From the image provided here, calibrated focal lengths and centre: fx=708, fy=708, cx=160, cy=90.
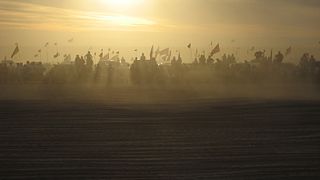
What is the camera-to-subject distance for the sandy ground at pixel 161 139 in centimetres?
1134

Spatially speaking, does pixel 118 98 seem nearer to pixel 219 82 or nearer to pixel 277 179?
pixel 219 82

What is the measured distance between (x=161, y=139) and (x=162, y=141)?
27 centimetres

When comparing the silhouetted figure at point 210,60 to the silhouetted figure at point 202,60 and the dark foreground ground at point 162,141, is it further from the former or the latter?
the dark foreground ground at point 162,141

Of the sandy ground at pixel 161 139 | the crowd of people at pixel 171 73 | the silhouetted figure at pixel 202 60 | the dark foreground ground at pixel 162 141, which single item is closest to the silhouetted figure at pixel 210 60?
the silhouetted figure at pixel 202 60

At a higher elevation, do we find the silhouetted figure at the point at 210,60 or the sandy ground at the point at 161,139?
the silhouetted figure at the point at 210,60

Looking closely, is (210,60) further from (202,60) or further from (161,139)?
(161,139)

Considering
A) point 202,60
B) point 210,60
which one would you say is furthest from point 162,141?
point 210,60

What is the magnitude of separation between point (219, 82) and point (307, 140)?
69.5ft

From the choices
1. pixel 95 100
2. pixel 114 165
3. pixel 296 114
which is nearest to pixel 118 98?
pixel 95 100

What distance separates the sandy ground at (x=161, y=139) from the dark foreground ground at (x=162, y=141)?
0.06 ft

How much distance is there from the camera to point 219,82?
35531 mm

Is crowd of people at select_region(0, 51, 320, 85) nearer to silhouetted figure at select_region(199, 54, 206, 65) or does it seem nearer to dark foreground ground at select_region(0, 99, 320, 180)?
silhouetted figure at select_region(199, 54, 206, 65)

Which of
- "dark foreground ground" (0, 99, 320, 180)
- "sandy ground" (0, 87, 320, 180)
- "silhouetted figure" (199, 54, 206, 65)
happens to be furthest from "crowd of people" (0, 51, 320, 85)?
"dark foreground ground" (0, 99, 320, 180)

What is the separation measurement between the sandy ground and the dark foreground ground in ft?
0.06
